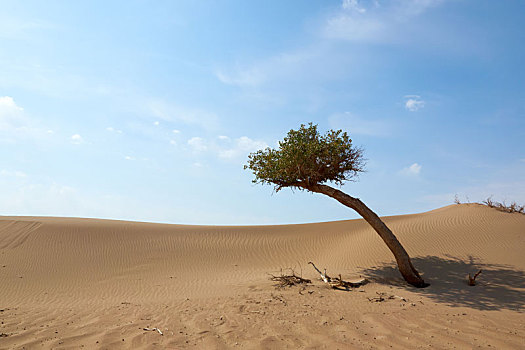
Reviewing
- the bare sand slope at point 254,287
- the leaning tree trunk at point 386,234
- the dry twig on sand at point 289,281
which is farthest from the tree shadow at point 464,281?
the dry twig on sand at point 289,281

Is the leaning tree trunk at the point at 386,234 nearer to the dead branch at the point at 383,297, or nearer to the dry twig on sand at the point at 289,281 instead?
the dead branch at the point at 383,297

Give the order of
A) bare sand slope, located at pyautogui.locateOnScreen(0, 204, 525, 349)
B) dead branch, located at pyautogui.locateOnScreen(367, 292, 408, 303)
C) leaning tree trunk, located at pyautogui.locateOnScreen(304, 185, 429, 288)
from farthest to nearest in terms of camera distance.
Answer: leaning tree trunk, located at pyautogui.locateOnScreen(304, 185, 429, 288)
dead branch, located at pyautogui.locateOnScreen(367, 292, 408, 303)
bare sand slope, located at pyautogui.locateOnScreen(0, 204, 525, 349)

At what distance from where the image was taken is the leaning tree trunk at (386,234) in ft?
36.4

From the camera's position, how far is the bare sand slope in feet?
20.1

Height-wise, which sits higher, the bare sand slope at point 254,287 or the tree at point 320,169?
the tree at point 320,169

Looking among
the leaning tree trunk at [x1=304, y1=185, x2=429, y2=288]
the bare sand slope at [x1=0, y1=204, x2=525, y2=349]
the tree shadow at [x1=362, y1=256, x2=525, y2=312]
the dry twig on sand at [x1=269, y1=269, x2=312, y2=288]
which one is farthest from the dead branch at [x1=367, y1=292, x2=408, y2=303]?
the dry twig on sand at [x1=269, y1=269, x2=312, y2=288]

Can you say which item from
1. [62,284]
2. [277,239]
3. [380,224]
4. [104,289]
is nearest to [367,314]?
[380,224]

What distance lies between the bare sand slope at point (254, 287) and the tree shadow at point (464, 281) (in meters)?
0.06

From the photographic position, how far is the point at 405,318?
23.0ft

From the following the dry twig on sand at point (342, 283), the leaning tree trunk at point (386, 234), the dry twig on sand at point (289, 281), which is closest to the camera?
the dry twig on sand at point (342, 283)

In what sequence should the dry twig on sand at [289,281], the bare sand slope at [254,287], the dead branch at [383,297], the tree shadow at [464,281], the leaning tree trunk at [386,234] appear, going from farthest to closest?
the leaning tree trunk at [386,234] < the dry twig on sand at [289,281] < the tree shadow at [464,281] < the dead branch at [383,297] < the bare sand slope at [254,287]

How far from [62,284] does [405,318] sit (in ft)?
41.0

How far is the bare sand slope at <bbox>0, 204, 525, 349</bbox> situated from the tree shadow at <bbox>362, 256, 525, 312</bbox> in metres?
0.06

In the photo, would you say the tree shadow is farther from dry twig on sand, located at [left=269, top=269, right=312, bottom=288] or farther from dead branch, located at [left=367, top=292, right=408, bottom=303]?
dry twig on sand, located at [left=269, top=269, right=312, bottom=288]
